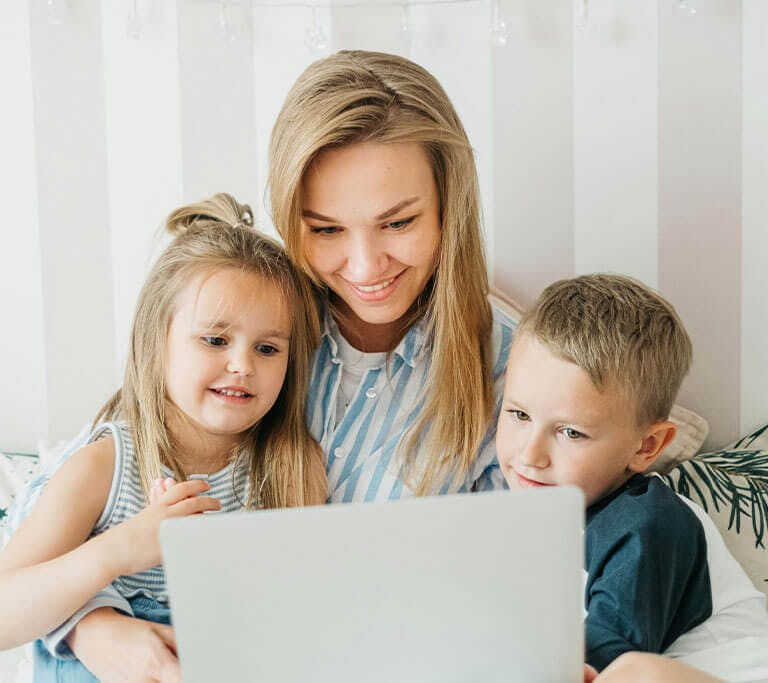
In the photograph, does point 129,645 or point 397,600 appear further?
point 129,645

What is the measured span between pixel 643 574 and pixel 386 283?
548mm

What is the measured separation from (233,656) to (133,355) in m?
0.72

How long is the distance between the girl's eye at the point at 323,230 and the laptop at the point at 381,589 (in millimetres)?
661

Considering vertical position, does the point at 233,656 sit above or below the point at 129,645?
above

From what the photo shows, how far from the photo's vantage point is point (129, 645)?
115cm

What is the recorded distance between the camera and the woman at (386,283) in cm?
131

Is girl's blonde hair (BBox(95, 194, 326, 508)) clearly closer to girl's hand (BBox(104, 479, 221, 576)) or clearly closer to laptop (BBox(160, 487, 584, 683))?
girl's hand (BBox(104, 479, 221, 576))

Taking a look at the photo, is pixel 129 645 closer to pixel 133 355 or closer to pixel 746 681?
pixel 133 355

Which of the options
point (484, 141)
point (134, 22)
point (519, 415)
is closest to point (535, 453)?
point (519, 415)

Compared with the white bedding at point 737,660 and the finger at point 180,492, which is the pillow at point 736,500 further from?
the finger at point 180,492

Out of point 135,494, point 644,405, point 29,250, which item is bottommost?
point 135,494

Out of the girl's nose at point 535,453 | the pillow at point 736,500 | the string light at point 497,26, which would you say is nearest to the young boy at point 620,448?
the girl's nose at point 535,453

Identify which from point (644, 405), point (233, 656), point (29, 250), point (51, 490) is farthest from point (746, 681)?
point (29, 250)

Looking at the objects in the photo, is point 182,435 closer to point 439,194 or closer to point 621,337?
point 439,194
